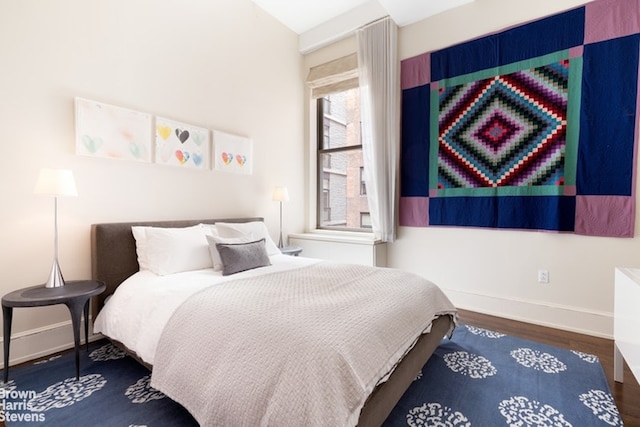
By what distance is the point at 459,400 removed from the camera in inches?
64.4

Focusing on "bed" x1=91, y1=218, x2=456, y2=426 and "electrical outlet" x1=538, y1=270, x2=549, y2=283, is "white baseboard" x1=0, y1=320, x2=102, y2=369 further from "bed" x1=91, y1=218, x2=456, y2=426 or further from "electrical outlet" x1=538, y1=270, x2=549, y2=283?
"electrical outlet" x1=538, y1=270, x2=549, y2=283

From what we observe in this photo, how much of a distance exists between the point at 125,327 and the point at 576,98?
149 inches

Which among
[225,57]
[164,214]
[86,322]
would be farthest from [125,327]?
[225,57]

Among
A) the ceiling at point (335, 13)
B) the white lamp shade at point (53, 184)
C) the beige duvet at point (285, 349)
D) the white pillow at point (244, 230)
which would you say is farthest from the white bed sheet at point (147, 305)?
the ceiling at point (335, 13)

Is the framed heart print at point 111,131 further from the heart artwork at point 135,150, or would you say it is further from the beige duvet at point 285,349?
the beige duvet at point 285,349

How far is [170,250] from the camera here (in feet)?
7.43

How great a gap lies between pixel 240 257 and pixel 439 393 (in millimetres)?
1582

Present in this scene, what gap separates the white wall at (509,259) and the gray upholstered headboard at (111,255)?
269 cm

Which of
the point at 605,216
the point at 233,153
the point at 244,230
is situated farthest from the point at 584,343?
the point at 233,153

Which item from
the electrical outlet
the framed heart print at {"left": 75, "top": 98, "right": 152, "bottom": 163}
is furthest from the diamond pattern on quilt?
the framed heart print at {"left": 75, "top": 98, "right": 152, "bottom": 163}

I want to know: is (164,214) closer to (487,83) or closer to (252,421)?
(252,421)

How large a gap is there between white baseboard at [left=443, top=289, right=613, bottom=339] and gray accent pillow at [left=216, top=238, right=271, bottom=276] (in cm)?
213

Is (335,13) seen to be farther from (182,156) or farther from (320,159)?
(182,156)

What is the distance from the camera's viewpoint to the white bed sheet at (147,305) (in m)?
1.63
